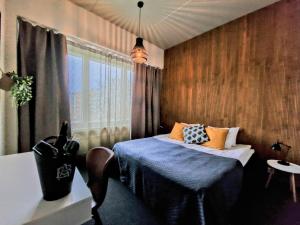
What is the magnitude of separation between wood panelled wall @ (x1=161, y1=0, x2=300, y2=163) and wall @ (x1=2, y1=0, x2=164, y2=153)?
163 centimetres

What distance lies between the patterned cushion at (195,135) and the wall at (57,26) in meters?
2.10

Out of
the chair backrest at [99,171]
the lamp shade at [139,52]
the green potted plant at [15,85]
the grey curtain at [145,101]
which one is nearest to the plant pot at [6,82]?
the green potted plant at [15,85]

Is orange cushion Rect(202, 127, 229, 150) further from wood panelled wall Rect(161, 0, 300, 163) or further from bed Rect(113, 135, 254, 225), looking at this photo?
wood panelled wall Rect(161, 0, 300, 163)

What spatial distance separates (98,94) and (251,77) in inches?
108

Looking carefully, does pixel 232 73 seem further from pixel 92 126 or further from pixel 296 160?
pixel 92 126

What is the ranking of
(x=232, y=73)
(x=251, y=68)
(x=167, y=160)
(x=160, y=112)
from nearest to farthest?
1. (x=167, y=160)
2. (x=251, y=68)
3. (x=232, y=73)
4. (x=160, y=112)

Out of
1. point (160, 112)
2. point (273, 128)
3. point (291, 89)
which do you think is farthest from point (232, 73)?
point (160, 112)

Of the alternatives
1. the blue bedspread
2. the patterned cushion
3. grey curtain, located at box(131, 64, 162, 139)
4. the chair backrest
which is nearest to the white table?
the chair backrest

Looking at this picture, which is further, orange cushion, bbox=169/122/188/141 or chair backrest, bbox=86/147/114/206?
orange cushion, bbox=169/122/188/141

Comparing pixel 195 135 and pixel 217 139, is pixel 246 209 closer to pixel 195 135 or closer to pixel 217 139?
pixel 217 139

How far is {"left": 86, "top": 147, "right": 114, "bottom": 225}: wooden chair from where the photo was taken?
3.59 feet

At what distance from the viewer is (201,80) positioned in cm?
323

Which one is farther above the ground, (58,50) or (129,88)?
(58,50)

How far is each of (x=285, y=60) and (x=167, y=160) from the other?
90.7 inches
